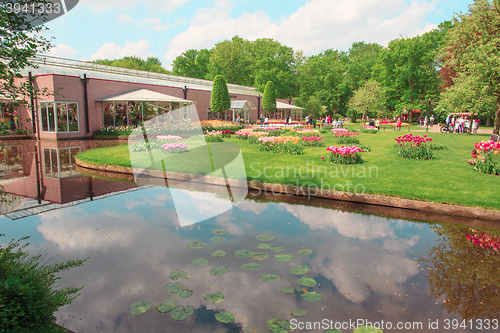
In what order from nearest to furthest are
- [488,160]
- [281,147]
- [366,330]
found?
[366,330] < [488,160] < [281,147]

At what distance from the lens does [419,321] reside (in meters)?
3.09

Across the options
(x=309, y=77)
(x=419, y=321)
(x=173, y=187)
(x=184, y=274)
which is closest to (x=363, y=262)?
(x=419, y=321)

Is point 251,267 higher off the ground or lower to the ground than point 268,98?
lower

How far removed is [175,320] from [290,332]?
1.21 metres

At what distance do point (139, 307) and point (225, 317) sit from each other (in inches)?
39.1

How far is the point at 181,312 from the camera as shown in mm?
3176

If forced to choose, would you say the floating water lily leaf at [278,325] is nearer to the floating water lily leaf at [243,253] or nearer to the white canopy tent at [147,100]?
the floating water lily leaf at [243,253]

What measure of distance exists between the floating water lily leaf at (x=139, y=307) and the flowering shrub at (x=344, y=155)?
27.7 feet

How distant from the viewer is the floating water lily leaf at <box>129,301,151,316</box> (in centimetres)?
318

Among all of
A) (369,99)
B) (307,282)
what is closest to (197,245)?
(307,282)

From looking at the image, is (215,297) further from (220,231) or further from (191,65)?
(191,65)

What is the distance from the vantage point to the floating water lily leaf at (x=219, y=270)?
3.97 m

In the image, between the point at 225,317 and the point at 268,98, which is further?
the point at 268,98

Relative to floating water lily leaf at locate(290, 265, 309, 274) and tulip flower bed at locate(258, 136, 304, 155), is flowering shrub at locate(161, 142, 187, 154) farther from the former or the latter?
floating water lily leaf at locate(290, 265, 309, 274)
